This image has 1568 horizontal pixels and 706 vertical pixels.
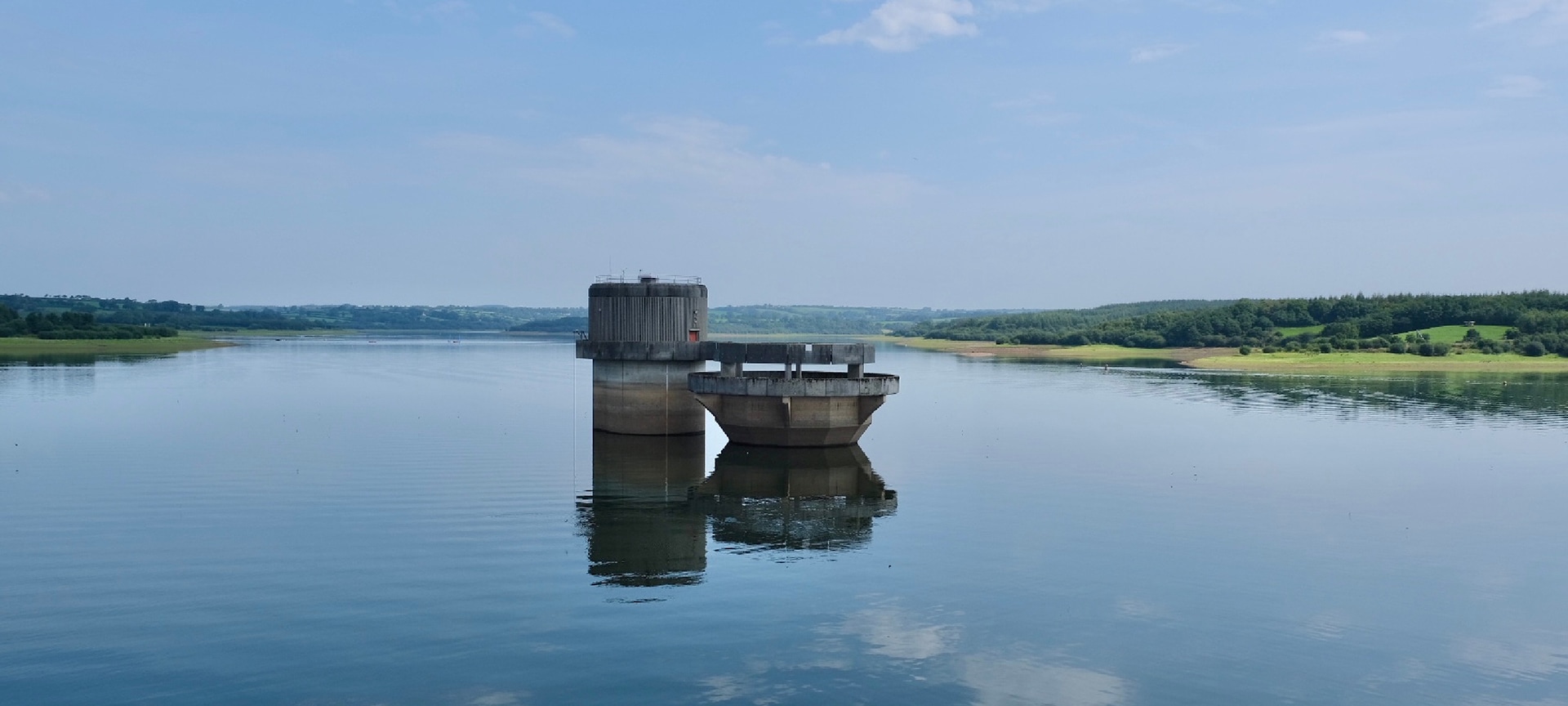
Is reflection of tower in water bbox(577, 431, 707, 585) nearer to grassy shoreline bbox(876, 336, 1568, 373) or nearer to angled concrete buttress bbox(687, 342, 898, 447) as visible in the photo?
angled concrete buttress bbox(687, 342, 898, 447)

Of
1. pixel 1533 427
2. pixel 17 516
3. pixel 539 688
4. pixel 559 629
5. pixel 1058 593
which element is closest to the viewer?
pixel 539 688

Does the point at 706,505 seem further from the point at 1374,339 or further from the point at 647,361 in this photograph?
the point at 1374,339

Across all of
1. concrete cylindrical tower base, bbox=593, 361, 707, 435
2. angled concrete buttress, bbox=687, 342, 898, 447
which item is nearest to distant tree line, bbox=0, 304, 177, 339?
concrete cylindrical tower base, bbox=593, 361, 707, 435

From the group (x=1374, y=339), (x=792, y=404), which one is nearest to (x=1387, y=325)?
(x=1374, y=339)

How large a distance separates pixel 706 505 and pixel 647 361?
1935 centimetres

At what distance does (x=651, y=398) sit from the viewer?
57.2m

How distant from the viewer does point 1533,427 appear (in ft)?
211

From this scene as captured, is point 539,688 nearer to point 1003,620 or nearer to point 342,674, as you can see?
point 342,674

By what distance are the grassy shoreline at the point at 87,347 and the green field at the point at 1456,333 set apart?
571 ft

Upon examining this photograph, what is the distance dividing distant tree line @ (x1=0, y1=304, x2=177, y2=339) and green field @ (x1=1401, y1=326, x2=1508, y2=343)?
638 feet

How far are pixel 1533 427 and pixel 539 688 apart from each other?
64.3 metres

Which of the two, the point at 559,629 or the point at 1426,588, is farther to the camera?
the point at 1426,588

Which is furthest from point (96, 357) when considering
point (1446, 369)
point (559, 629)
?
point (1446, 369)

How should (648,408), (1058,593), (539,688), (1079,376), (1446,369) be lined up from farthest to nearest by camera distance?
(1446,369), (1079,376), (648,408), (1058,593), (539,688)
